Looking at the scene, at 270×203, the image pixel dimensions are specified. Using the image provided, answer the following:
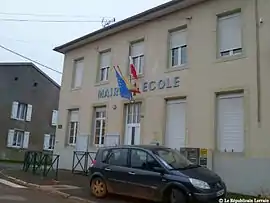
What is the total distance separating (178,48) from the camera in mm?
14945

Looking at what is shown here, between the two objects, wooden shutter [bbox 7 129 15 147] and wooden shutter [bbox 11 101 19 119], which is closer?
wooden shutter [bbox 7 129 15 147]

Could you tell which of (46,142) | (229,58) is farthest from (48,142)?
(229,58)

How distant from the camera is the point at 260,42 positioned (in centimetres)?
1200

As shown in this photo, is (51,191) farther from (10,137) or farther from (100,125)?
(10,137)

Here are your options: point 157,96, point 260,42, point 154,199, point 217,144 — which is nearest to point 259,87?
point 260,42

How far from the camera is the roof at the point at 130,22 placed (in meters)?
14.6

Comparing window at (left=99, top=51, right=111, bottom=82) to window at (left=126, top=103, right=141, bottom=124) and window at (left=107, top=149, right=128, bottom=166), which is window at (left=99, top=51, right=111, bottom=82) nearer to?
window at (left=126, top=103, right=141, bottom=124)

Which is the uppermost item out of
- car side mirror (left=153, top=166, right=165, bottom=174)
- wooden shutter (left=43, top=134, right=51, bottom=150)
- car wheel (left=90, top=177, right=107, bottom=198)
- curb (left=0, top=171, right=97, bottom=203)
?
wooden shutter (left=43, top=134, right=51, bottom=150)

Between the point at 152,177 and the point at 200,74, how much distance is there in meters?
5.89

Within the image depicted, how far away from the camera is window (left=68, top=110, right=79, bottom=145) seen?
19.4 m

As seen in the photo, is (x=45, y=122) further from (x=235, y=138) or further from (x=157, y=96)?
(x=235, y=138)

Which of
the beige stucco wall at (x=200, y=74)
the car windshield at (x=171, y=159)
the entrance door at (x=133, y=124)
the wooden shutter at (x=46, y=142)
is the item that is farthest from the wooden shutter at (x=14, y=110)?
the car windshield at (x=171, y=159)

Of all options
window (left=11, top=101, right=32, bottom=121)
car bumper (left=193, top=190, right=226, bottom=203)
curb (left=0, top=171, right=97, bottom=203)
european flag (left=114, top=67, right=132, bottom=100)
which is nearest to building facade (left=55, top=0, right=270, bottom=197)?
european flag (left=114, top=67, right=132, bottom=100)

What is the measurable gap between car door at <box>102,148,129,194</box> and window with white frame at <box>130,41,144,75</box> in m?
6.68
